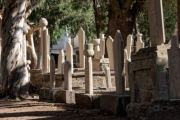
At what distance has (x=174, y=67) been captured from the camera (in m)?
5.08

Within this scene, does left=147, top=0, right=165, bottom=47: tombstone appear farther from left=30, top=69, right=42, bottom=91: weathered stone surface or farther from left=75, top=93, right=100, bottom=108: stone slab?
left=30, top=69, right=42, bottom=91: weathered stone surface

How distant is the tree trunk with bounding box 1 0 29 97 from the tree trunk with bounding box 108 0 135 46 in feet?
21.5

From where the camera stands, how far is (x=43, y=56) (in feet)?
46.6

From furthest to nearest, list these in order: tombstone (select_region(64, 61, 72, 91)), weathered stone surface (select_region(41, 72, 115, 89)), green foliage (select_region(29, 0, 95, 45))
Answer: green foliage (select_region(29, 0, 95, 45)) < weathered stone surface (select_region(41, 72, 115, 89)) < tombstone (select_region(64, 61, 72, 91))

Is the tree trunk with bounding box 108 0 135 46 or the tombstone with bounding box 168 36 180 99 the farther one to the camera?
the tree trunk with bounding box 108 0 135 46

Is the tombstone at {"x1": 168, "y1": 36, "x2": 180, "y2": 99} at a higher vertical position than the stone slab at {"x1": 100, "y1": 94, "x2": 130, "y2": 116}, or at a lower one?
higher

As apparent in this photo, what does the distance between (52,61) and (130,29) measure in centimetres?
756

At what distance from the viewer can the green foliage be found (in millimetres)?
25141

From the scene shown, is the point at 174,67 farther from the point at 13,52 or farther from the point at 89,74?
the point at 13,52

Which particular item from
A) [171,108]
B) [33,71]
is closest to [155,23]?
[171,108]

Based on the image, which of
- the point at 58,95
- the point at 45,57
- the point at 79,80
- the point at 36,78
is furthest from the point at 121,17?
the point at 58,95

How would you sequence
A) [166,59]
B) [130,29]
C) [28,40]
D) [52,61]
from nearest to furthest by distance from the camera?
[166,59]
[52,61]
[130,29]
[28,40]

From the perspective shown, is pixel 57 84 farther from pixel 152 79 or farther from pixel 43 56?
pixel 152 79

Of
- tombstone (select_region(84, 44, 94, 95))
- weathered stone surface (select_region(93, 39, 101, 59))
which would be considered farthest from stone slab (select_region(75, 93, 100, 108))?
weathered stone surface (select_region(93, 39, 101, 59))
